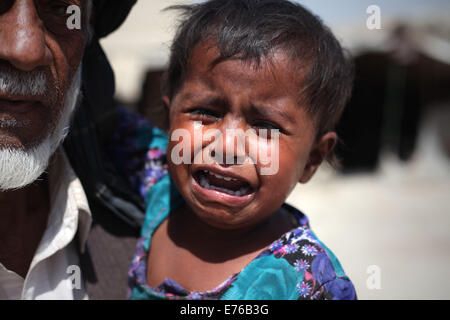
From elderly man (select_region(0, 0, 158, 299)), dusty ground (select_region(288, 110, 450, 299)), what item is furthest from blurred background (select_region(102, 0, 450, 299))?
elderly man (select_region(0, 0, 158, 299))

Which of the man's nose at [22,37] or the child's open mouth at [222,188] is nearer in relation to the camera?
the man's nose at [22,37]

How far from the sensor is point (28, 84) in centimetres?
167

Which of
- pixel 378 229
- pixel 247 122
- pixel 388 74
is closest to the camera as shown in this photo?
pixel 247 122

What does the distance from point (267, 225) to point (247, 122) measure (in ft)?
1.76

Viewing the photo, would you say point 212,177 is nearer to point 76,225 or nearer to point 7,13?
point 76,225

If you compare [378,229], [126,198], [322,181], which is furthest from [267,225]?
[322,181]

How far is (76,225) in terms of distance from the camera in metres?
1.91

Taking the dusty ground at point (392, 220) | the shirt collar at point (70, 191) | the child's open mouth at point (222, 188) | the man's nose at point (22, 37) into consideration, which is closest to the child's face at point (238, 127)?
the child's open mouth at point (222, 188)

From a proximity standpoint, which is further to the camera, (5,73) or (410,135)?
(410,135)

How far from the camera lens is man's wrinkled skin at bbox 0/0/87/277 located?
5.28ft

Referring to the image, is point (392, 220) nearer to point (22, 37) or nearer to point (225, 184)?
point (225, 184)

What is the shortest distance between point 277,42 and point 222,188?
655 mm

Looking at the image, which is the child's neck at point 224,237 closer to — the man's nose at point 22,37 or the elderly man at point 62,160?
the elderly man at point 62,160

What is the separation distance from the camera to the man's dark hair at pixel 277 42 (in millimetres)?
1808
